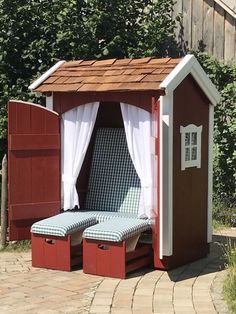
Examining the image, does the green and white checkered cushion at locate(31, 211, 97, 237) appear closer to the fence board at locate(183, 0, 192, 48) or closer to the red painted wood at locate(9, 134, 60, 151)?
the red painted wood at locate(9, 134, 60, 151)

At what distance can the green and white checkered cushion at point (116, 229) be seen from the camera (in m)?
6.39

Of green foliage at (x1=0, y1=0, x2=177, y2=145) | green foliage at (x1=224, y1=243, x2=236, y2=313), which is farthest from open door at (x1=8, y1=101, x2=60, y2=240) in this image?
green foliage at (x1=224, y1=243, x2=236, y2=313)

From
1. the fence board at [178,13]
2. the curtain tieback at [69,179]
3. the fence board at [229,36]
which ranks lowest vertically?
the curtain tieback at [69,179]

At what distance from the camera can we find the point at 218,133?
32.0 ft

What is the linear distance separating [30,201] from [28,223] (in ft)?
0.98

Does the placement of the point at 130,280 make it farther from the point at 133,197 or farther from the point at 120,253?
the point at 133,197

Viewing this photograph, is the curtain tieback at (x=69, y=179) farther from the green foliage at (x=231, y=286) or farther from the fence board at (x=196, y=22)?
the fence board at (x=196, y=22)

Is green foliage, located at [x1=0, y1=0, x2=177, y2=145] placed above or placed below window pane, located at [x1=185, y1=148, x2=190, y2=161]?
above

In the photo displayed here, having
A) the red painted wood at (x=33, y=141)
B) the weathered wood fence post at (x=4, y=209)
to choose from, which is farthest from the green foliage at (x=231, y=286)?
the weathered wood fence post at (x=4, y=209)

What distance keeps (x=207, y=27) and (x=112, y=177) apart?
3.70m

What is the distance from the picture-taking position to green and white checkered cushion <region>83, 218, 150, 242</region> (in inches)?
251

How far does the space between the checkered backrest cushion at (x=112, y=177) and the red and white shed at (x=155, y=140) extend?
0.27m

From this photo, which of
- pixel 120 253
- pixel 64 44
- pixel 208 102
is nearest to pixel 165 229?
pixel 120 253

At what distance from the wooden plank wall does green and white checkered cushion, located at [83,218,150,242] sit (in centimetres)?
430
